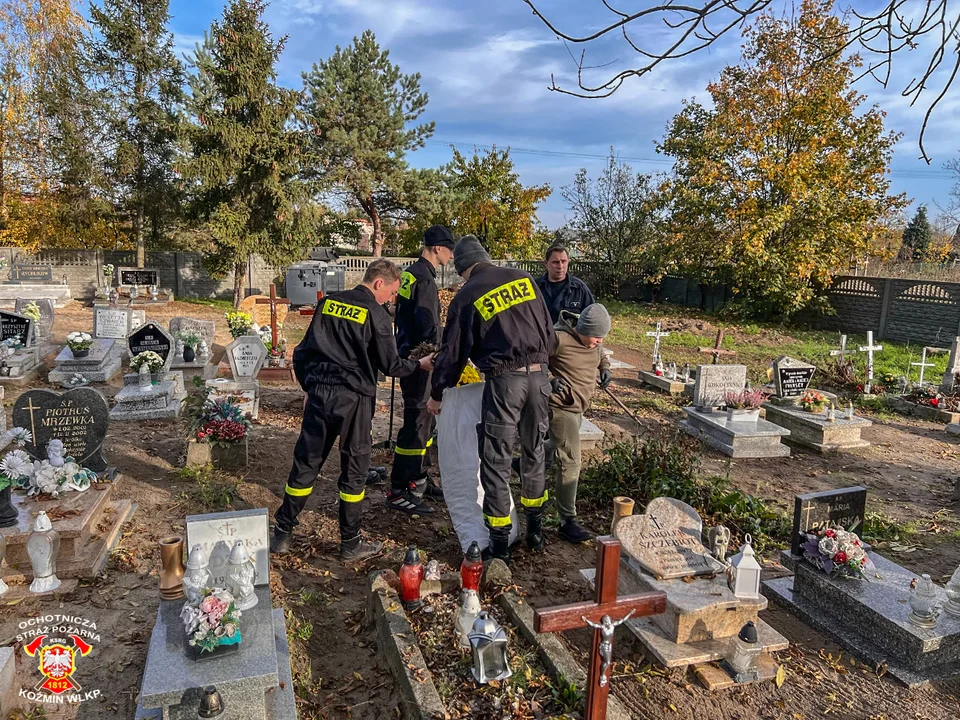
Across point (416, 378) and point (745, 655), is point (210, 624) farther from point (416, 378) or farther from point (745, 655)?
point (416, 378)

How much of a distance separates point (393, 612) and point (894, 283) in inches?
748

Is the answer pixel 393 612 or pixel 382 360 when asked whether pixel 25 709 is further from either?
pixel 382 360

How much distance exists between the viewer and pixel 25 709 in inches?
140

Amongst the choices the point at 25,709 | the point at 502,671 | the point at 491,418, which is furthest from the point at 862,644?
the point at 25,709

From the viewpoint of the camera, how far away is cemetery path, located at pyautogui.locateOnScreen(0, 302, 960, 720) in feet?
12.3

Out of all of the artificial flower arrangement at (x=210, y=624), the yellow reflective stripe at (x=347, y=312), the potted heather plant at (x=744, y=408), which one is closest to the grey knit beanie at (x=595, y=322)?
the yellow reflective stripe at (x=347, y=312)

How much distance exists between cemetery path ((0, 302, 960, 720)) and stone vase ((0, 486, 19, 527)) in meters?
0.68

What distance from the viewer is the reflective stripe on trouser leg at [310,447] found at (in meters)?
5.03

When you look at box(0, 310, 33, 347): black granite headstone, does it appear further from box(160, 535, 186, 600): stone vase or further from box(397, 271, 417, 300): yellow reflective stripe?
box(160, 535, 186, 600): stone vase

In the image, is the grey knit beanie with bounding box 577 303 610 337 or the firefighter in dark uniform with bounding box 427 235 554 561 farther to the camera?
the grey knit beanie with bounding box 577 303 610 337

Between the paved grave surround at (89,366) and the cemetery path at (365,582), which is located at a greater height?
the paved grave surround at (89,366)

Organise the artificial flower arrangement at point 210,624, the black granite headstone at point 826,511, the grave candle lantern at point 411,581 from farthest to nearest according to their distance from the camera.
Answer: the black granite headstone at point 826,511, the grave candle lantern at point 411,581, the artificial flower arrangement at point 210,624

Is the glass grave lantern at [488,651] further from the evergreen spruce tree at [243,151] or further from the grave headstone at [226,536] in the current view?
the evergreen spruce tree at [243,151]

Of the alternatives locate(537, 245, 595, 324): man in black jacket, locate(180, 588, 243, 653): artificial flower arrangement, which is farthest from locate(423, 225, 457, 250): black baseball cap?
locate(180, 588, 243, 653): artificial flower arrangement
